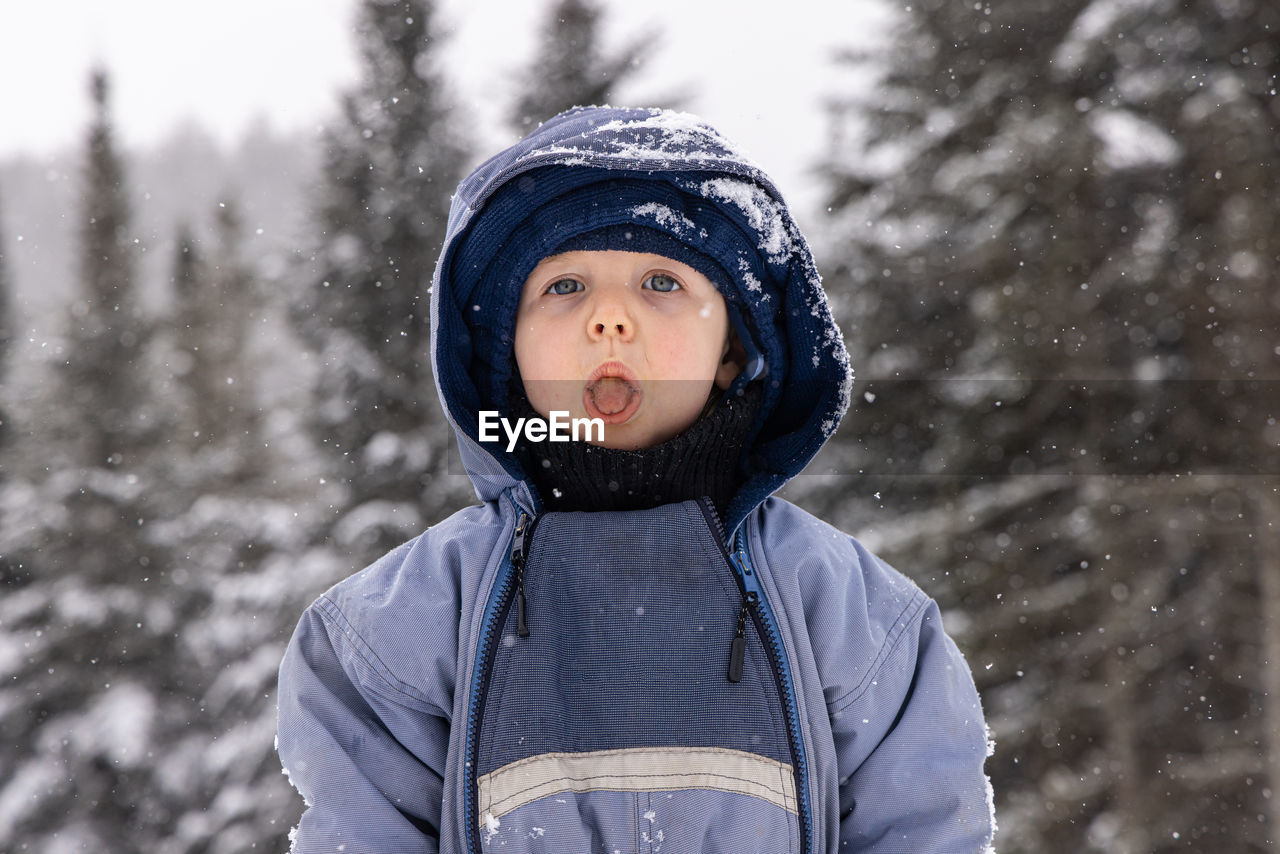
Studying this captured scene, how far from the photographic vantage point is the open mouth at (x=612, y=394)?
1.87 m

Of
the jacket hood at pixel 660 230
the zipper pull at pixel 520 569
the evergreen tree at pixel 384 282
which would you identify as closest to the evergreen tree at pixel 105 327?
the evergreen tree at pixel 384 282

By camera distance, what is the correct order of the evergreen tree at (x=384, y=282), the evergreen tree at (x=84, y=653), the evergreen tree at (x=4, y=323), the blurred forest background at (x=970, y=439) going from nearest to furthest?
the blurred forest background at (x=970, y=439) → the evergreen tree at (x=384, y=282) → the evergreen tree at (x=84, y=653) → the evergreen tree at (x=4, y=323)

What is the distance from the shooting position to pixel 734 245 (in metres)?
2.03

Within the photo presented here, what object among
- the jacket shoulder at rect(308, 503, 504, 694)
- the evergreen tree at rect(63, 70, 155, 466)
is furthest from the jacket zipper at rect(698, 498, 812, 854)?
the evergreen tree at rect(63, 70, 155, 466)

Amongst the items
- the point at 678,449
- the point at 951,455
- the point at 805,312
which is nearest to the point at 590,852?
the point at 678,449

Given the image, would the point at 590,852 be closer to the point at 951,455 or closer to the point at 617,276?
the point at 617,276

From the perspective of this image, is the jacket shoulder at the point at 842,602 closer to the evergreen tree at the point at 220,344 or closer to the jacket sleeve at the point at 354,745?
the jacket sleeve at the point at 354,745

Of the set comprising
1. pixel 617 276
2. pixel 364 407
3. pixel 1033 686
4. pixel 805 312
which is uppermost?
pixel 617 276

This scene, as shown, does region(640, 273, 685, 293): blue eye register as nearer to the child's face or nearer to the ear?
the child's face

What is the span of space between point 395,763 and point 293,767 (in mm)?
184

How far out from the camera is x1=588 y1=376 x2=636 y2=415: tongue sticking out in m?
1.87

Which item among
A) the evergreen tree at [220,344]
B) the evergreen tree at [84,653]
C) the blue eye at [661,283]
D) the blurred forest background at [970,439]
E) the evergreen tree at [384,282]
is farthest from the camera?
the evergreen tree at [220,344]

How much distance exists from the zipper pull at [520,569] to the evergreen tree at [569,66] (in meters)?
9.61

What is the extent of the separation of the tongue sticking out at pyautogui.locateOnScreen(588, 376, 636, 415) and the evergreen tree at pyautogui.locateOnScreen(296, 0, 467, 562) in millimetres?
8963
